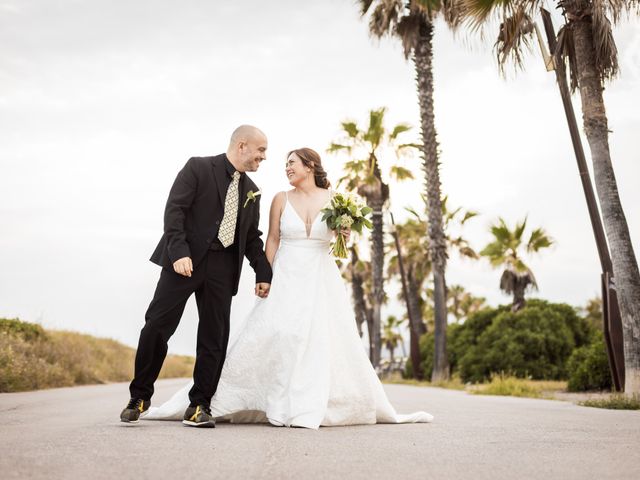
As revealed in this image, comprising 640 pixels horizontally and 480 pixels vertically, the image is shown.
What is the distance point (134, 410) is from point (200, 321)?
2.94ft

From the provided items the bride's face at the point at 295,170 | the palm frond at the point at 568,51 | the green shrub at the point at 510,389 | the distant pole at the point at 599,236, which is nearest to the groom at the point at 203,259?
the bride's face at the point at 295,170

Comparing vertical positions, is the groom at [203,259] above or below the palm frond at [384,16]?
below

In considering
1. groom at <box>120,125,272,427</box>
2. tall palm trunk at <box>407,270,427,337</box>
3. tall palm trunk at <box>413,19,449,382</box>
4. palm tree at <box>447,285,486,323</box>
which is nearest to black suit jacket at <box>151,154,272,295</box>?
groom at <box>120,125,272,427</box>

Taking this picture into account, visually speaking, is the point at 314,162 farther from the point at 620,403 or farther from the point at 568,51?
the point at 568,51

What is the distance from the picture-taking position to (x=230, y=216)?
5.98 m

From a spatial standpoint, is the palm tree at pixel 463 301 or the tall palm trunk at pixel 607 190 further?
the palm tree at pixel 463 301

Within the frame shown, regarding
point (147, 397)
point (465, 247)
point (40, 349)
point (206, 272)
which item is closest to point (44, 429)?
point (147, 397)

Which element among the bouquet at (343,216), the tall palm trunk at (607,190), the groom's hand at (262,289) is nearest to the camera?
the groom's hand at (262,289)

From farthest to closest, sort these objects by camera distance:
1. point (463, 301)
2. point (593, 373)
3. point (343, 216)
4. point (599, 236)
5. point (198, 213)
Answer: point (463, 301), point (593, 373), point (599, 236), point (343, 216), point (198, 213)

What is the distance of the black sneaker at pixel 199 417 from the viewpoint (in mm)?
5570

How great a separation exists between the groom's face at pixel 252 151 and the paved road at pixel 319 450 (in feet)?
7.33

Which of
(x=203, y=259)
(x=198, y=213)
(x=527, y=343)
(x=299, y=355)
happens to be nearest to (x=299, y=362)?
(x=299, y=355)

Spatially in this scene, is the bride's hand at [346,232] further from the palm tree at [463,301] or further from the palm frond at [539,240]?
the palm tree at [463,301]

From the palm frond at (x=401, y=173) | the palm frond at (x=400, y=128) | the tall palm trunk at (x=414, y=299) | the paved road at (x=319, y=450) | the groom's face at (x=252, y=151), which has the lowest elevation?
the paved road at (x=319, y=450)
